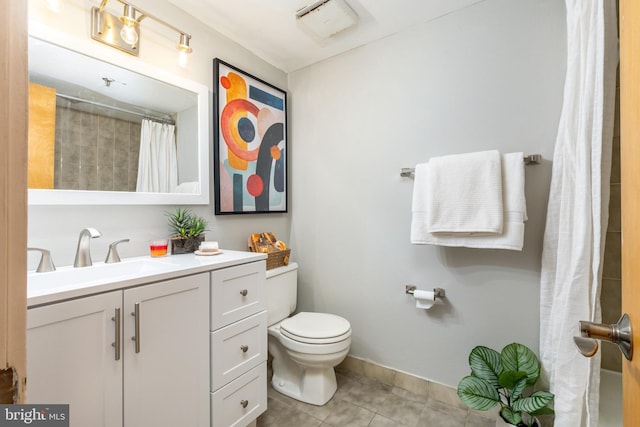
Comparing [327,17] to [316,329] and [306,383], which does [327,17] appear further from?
[306,383]

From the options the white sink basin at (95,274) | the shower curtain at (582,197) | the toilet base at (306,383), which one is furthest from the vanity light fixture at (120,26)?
the toilet base at (306,383)

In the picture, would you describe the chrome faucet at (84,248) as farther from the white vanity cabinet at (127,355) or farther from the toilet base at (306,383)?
the toilet base at (306,383)

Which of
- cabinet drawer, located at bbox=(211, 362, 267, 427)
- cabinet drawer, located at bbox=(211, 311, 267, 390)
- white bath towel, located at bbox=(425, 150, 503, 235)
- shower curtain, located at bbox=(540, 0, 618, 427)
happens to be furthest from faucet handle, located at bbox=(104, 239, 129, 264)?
shower curtain, located at bbox=(540, 0, 618, 427)

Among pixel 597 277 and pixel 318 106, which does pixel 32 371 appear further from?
pixel 318 106

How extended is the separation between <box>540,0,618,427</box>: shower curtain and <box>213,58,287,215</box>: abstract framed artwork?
168 cm

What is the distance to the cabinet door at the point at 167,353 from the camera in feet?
3.24

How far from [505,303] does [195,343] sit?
5.07 ft

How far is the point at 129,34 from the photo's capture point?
1.34 meters

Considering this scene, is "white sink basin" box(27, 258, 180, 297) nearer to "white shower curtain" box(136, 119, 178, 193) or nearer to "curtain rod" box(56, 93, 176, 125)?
"white shower curtain" box(136, 119, 178, 193)

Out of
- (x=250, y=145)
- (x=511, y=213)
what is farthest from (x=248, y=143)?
(x=511, y=213)

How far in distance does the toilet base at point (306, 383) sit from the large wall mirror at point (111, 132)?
3.97 feet

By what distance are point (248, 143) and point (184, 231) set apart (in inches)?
29.3

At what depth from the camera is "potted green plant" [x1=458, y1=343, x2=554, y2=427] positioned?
126 centimetres

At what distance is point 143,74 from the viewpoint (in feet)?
4.75
